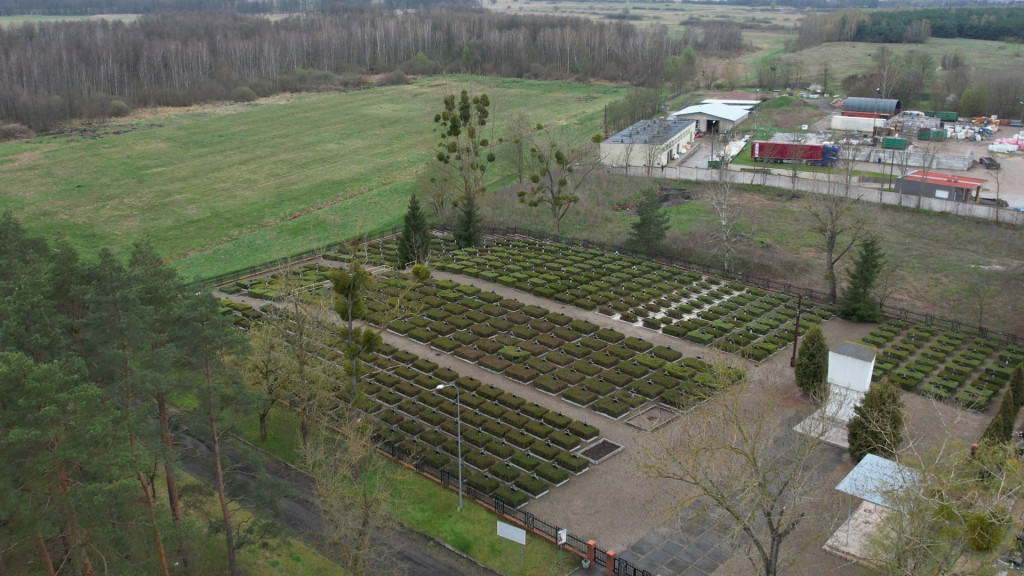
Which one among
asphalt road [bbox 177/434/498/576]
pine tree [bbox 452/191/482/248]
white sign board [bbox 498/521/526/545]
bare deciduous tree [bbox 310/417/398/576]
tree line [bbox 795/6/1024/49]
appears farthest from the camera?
tree line [bbox 795/6/1024/49]

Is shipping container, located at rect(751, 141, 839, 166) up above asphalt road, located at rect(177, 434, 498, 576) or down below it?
above

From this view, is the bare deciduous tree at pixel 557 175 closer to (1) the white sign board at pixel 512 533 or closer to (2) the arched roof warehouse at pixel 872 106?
(2) the arched roof warehouse at pixel 872 106

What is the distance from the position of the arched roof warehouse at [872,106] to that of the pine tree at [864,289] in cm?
6080

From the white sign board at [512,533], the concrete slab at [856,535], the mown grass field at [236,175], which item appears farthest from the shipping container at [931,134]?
the white sign board at [512,533]

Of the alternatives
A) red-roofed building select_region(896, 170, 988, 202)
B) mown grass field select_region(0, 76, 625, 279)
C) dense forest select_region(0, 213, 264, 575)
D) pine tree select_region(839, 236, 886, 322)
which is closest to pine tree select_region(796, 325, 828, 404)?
pine tree select_region(839, 236, 886, 322)

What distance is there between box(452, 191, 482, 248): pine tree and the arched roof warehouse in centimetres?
6474

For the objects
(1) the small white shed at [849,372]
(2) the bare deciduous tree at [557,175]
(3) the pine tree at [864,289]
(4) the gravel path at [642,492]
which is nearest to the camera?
(4) the gravel path at [642,492]

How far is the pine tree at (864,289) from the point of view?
4634 centimetres

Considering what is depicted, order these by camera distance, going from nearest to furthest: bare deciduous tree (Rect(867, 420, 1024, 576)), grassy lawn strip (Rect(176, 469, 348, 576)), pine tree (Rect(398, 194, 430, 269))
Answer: bare deciduous tree (Rect(867, 420, 1024, 576)) → grassy lawn strip (Rect(176, 469, 348, 576)) → pine tree (Rect(398, 194, 430, 269))

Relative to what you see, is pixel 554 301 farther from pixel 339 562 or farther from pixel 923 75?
pixel 923 75

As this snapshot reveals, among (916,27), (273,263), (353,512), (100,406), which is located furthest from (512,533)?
(916,27)

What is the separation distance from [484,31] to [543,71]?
24.0m

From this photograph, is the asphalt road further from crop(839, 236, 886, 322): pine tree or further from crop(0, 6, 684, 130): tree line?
crop(0, 6, 684, 130): tree line

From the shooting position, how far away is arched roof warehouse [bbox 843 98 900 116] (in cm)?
9956
